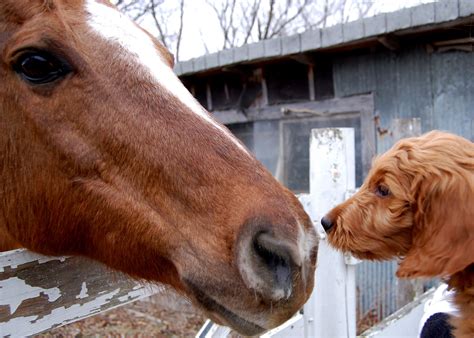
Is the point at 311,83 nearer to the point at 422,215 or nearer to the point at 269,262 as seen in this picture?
the point at 422,215

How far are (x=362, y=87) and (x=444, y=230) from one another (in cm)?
426

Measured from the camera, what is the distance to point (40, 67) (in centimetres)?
147

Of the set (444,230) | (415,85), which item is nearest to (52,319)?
(444,230)

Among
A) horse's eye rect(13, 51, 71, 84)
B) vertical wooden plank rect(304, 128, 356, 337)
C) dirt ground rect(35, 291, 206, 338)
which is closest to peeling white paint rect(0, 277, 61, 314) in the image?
horse's eye rect(13, 51, 71, 84)

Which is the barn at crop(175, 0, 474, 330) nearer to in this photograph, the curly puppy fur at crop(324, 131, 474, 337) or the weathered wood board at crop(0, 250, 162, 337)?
the curly puppy fur at crop(324, 131, 474, 337)

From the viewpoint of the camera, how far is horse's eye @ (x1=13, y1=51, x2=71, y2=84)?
1.46 meters

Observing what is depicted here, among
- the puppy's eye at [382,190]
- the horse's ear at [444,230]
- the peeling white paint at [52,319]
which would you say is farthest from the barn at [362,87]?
the peeling white paint at [52,319]

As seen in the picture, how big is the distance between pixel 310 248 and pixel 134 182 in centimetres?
55

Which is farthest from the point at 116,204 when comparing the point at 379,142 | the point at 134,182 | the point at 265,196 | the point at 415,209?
the point at 379,142

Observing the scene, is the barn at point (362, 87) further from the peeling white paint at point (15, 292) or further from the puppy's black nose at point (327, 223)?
the peeling white paint at point (15, 292)

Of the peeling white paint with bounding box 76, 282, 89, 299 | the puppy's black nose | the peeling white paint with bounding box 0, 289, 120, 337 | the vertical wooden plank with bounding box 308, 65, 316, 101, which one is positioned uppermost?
the vertical wooden plank with bounding box 308, 65, 316, 101

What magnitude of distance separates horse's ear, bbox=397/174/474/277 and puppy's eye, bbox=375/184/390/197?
0.52ft

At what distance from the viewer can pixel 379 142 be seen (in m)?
5.56

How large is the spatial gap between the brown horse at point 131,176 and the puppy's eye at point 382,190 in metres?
0.76
